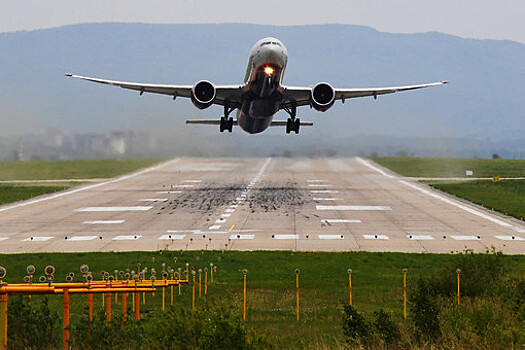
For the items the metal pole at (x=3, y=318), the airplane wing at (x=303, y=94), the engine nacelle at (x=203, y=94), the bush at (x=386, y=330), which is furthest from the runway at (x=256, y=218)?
the metal pole at (x=3, y=318)

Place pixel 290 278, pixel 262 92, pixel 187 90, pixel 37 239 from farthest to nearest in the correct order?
pixel 187 90
pixel 262 92
pixel 37 239
pixel 290 278

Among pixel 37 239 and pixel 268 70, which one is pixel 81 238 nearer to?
pixel 37 239

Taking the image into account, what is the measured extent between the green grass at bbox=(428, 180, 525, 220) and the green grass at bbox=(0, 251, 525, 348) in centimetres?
2074

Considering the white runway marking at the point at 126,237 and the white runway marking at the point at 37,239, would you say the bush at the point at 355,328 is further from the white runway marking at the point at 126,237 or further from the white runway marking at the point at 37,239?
the white runway marking at the point at 37,239

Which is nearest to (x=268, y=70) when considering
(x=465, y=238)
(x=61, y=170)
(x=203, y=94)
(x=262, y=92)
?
→ (x=262, y=92)

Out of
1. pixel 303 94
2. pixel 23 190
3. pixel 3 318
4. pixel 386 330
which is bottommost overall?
pixel 386 330

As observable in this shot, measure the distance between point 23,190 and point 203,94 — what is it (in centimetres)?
2843

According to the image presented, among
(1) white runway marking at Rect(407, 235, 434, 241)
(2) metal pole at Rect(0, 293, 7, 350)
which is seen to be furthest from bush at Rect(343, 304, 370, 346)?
(1) white runway marking at Rect(407, 235, 434, 241)

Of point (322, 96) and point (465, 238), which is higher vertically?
point (322, 96)

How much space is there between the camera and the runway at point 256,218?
3772 cm

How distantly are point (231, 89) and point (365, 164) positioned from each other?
60813 millimetres

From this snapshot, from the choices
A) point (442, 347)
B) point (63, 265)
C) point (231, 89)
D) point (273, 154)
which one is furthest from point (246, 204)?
point (273, 154)

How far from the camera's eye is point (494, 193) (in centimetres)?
6756

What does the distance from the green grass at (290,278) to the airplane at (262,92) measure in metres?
16.7
